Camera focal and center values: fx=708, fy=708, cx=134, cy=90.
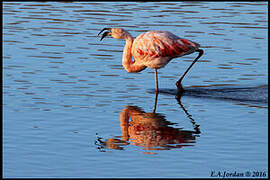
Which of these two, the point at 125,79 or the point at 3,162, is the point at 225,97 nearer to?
the point at 125,79

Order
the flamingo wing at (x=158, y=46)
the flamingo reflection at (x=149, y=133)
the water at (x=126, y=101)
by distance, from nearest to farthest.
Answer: the water at (x=126, y=101), the flamingo reflection at (x=149, y=133), the flamingo wing at (x=158, y=46)

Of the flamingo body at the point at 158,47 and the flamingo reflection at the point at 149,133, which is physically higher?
the flamingo body at the point at 158,47

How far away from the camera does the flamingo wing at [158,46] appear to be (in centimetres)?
1402

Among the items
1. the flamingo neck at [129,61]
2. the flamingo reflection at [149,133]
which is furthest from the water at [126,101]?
the flamingo neck at [129,61]

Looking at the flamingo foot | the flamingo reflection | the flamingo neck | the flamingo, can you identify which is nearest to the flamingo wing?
the flamingo

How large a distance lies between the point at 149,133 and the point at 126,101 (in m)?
2.47

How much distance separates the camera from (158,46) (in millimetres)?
14031

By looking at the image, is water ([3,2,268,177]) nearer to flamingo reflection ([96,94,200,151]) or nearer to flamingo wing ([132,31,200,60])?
flamingo reflection ([96,94,200,151])

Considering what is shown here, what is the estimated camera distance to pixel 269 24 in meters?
22.3

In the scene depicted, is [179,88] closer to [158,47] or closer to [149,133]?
[158,47]

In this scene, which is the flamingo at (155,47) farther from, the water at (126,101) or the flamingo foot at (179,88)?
the water at (126,101)

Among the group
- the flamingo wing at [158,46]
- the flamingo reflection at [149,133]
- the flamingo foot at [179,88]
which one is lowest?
the flamingo reflection at [149,133]

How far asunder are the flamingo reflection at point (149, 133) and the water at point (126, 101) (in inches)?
0.6

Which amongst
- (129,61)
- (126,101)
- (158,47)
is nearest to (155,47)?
(158,47)
